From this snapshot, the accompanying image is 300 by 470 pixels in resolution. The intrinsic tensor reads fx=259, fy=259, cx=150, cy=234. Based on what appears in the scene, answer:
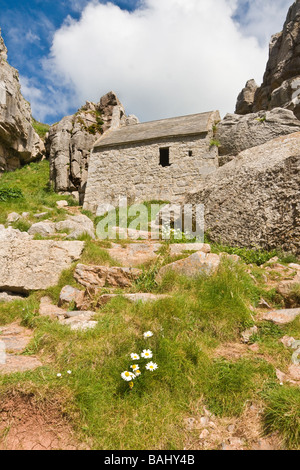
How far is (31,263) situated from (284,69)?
24701mm

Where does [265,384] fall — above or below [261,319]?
below

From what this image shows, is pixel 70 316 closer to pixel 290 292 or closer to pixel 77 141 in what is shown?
pixel 290 292

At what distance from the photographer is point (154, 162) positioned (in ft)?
50.4

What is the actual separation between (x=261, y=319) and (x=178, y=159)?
12545 mm

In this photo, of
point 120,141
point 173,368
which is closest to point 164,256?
point 173,368

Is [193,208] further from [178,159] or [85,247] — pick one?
[178,159]

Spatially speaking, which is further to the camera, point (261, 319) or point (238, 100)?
point (238, 100)

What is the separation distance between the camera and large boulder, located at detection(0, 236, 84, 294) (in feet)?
16.6

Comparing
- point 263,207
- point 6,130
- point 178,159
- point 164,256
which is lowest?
point 164,256

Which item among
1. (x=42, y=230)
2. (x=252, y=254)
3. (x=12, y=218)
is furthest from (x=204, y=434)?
(x=12, y=218)

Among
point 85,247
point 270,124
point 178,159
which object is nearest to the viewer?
point 85,247

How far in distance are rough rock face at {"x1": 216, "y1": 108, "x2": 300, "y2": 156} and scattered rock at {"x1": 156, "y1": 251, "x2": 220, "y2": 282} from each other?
10.3m

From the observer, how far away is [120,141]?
16438 mm

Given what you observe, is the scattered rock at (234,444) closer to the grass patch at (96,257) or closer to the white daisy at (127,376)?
the white daisy at (127,376)
